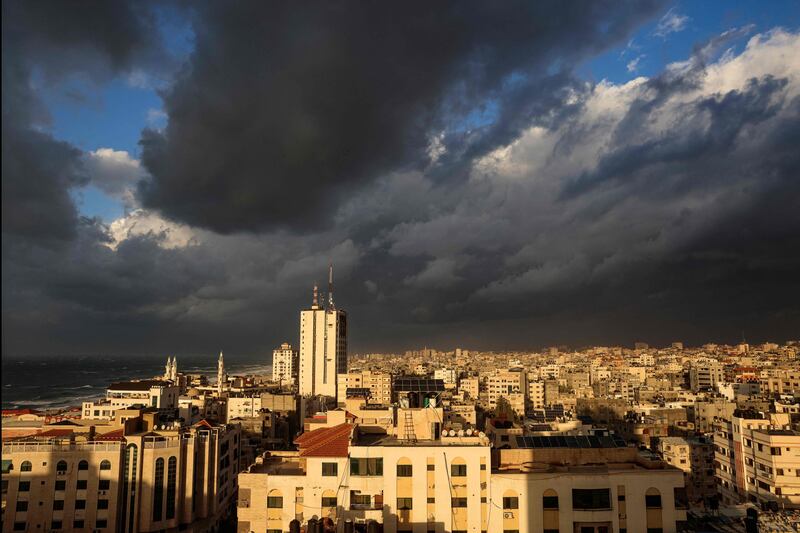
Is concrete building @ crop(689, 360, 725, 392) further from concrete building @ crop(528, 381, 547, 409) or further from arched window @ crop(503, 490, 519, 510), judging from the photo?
arched window @ crop(503, 490, 519, 510)

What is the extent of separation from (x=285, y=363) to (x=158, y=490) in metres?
138

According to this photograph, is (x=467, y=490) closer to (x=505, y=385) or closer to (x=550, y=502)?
(x=550, y=502)

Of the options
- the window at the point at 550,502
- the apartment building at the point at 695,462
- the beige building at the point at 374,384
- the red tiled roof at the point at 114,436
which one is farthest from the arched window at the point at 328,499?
the beige building at the point at 374,384

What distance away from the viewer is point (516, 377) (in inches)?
5192

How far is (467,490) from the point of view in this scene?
2738 centimetres

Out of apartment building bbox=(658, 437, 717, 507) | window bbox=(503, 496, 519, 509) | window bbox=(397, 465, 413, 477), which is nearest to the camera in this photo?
window bbox=(503, 496, 519, 509)

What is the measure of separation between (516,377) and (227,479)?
306 feet

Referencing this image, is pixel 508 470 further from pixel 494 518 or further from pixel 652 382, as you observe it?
pixel 652 382

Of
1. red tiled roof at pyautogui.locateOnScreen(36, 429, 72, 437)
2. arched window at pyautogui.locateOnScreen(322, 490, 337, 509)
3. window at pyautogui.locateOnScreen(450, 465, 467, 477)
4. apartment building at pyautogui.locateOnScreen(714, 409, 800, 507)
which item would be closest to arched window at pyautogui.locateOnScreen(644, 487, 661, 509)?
window at pyautogui.locateOnScreen(450, 465, 467, 477)

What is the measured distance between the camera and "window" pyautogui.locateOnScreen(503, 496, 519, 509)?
27.0 metres

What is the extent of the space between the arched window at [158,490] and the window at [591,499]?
27.5 meters

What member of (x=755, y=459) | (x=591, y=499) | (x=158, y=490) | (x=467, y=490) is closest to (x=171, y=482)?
(x=158, y=490)

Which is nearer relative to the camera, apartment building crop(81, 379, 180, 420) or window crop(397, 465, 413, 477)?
window crop(397, 465, 413, 477)

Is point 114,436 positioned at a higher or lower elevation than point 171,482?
higher
